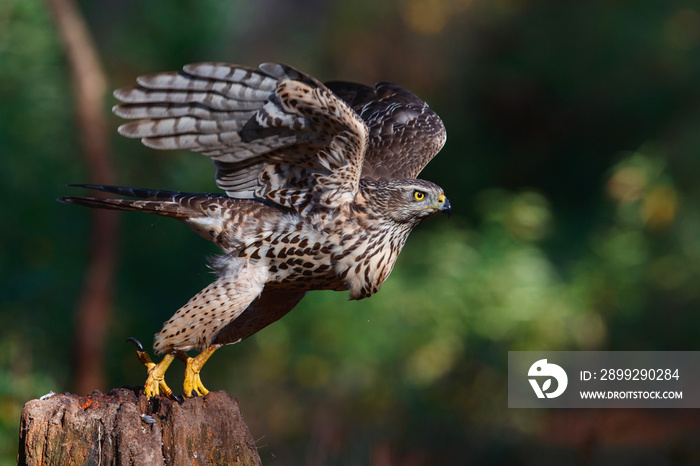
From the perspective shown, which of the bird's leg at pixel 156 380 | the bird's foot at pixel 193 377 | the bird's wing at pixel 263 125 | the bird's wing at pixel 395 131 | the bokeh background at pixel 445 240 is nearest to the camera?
the bird's wing at pixel 263 125

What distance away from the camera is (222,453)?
366 centimetres

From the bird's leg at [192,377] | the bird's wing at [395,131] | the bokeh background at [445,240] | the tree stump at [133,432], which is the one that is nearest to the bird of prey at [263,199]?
the bird's leg at [192,377]

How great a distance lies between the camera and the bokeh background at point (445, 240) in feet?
29.6

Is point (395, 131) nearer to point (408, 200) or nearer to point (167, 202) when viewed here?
point (408, 200)

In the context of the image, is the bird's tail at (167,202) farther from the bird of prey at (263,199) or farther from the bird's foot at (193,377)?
the bird's foot at (193,377)

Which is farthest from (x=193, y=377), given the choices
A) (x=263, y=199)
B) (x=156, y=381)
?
(x=263, y=199)

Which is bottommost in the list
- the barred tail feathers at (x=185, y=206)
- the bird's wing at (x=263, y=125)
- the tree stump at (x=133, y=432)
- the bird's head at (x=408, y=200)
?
the tree stump at (x=133, y=432)

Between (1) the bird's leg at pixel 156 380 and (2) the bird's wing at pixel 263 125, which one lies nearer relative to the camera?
(2) the bird's wing at pixel 263 125

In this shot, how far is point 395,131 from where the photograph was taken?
524 cm

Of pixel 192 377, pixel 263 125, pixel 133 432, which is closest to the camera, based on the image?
pixel 133 432

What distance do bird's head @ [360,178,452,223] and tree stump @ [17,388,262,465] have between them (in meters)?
1.31

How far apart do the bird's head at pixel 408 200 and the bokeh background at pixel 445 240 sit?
2.67 meters

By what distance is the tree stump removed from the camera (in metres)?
3.41

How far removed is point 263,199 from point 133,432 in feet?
4.99
